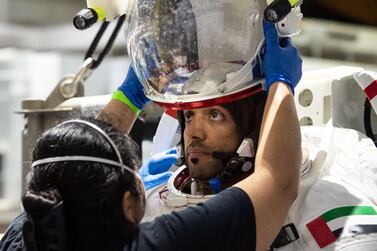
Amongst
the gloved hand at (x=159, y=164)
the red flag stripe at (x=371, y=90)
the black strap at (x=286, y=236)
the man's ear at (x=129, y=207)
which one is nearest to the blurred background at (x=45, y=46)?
the gloved hand at (x=159, y=164)

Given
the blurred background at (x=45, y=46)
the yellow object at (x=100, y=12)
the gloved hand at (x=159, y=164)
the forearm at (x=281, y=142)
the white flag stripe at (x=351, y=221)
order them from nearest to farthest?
the forearm at (x=281, y=142)
the white flag stripe at (x=351, y=221)
the yellow object at (x=100, y=12)
the gloved hand at (x=159, y=164)
the blurred background at (x=45, y=46)

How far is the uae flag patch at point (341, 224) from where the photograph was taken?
129cm

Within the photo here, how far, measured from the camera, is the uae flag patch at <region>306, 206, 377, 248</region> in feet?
4.22

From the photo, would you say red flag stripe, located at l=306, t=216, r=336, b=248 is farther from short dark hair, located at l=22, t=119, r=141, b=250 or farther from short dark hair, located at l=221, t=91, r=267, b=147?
short dark hair, located at l=22, t=119, r=141, b=250

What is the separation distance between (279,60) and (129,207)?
382 mm

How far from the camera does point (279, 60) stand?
1288 millimetres

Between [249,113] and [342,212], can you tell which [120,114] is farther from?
[342,212]

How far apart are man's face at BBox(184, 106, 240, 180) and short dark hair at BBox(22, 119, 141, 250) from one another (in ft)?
1.12

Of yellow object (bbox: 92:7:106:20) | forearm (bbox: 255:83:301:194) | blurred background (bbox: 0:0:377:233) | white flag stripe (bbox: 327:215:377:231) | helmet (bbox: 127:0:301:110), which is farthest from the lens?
blurred background (bbox: 0:0:377:233)

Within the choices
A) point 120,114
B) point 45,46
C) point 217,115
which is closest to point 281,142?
point 217,115

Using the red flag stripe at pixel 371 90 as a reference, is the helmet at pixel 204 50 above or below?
above

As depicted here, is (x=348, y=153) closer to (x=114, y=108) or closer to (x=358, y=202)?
(x=358, y=202)

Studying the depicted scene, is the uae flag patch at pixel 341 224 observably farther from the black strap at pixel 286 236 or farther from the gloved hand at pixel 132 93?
the gloved hand at pixel 132 93

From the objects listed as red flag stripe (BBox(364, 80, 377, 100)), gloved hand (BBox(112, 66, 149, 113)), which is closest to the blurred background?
gloved hand (BBox(112, 66, 149, 113))
